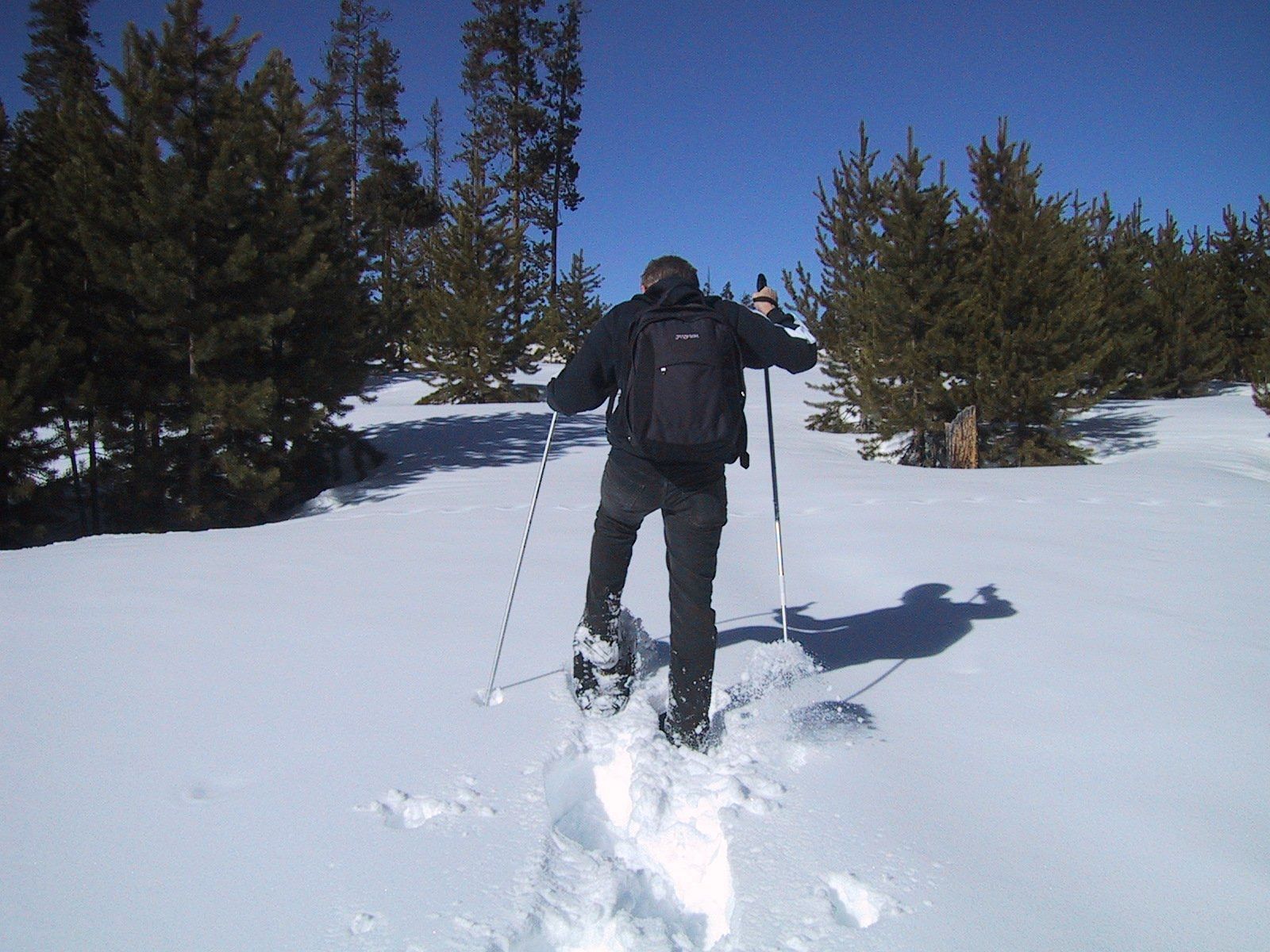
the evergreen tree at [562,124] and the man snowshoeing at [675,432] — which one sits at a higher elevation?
the evergreen tree at [562,124]

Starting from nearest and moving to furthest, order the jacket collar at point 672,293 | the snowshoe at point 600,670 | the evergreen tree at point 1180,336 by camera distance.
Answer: the jacket collar at point 672,293
the snowshoe at point 600,670
the evergreen tree at point 1180,336

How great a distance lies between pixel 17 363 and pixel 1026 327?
12785mm

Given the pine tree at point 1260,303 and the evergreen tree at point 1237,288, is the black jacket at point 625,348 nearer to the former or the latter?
the pine tree at point 1260,303

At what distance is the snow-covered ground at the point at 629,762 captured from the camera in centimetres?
178

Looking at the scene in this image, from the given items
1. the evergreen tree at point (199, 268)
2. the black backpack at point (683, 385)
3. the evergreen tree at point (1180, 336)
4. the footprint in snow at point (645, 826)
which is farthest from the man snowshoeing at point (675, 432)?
the evergreen tree at point (1180, 336)

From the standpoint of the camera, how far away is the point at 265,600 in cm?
418

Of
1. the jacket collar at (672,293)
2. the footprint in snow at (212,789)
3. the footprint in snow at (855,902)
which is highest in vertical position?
the jacket collar at (672,293)

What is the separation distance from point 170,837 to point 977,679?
288cm

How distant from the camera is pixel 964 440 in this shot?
464 inches

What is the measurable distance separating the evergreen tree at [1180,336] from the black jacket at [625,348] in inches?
871

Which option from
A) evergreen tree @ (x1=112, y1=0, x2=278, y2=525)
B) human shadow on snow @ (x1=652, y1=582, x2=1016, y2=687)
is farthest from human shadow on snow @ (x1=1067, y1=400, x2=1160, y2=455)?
evergreen tree @ (x1=112, y1=0, x2=278, y2=525)

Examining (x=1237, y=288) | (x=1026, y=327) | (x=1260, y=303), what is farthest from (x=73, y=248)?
(x=1237, y=288)

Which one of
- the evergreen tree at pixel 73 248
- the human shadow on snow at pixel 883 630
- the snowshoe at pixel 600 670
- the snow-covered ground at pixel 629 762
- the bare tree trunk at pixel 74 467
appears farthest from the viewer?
the bare tree trunk at pixel 74 467

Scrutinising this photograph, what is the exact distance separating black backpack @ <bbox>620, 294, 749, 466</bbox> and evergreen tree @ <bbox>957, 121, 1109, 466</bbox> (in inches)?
420
